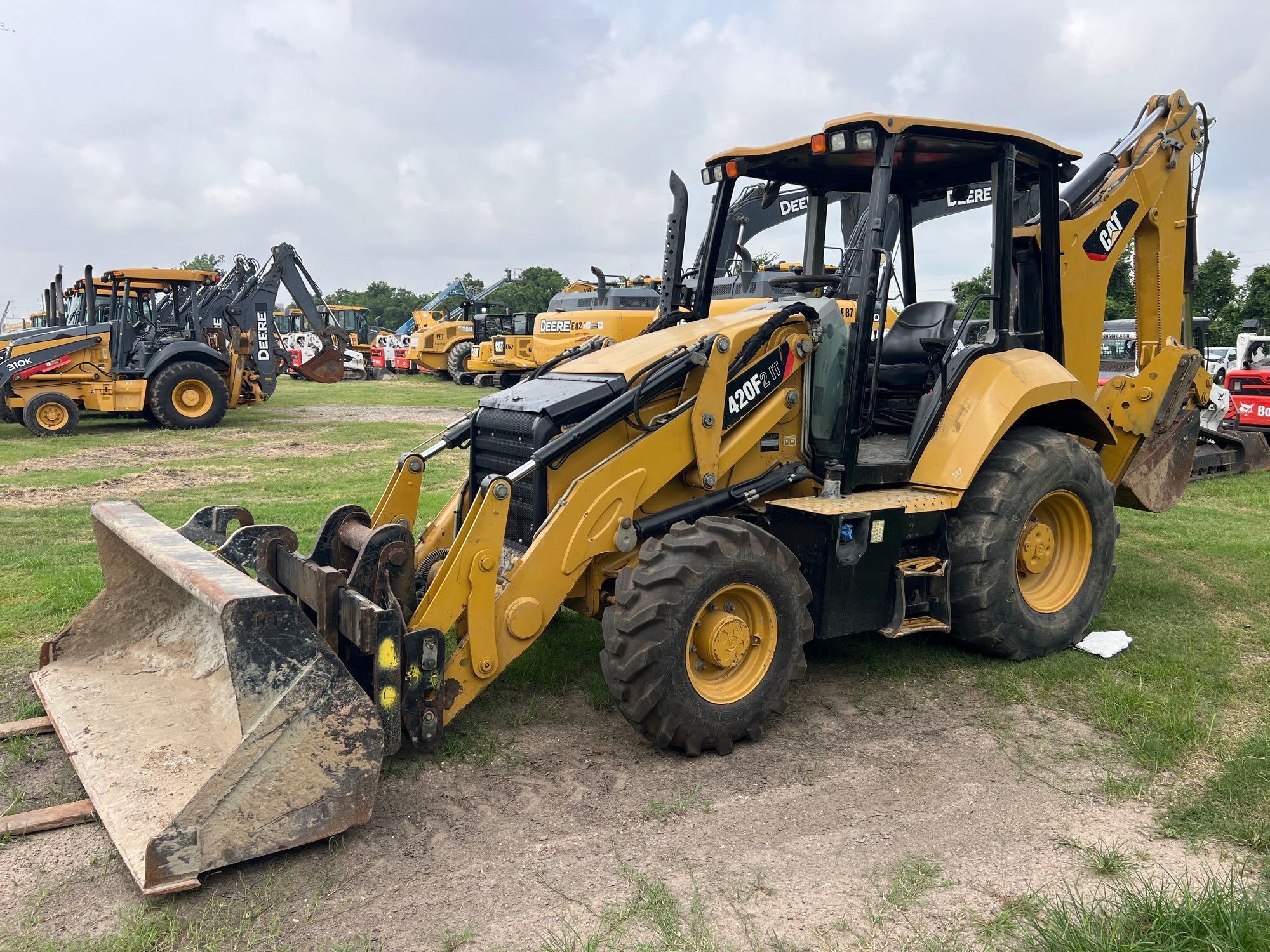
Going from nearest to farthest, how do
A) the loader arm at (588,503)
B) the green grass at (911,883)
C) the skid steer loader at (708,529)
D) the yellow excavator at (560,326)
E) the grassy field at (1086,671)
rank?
the grassy field at (1086,671), the green grass at (911,883), the skid steer loader at (708,529), the loader arm at (588,503), the yellow excavator at (560,326)

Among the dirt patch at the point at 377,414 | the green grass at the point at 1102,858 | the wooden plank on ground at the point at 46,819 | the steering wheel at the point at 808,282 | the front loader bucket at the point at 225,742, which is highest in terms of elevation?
the steering wheel at the point at 808,282

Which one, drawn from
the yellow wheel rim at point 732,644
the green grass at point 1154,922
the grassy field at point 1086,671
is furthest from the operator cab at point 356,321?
the green grass at point 1154,922

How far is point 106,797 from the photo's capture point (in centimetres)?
361

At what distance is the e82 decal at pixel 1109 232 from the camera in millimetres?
6180

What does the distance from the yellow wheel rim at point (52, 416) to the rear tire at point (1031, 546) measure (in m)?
15.5

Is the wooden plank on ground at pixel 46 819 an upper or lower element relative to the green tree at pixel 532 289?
lower

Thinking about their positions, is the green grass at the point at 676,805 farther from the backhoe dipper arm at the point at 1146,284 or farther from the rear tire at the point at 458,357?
the rear tire at the point at 458,357

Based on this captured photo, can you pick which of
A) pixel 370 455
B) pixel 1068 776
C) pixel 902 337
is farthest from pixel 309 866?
pixel 370 455

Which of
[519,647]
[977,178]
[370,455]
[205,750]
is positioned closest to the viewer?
[205,750]

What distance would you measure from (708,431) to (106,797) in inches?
108

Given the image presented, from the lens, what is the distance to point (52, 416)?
53.8 feet

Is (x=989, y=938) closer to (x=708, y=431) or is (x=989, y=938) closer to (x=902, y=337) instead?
(x=708, y=431)

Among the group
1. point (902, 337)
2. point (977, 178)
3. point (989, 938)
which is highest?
point (977, 178)

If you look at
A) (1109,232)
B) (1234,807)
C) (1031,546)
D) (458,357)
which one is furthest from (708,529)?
(458,357)
